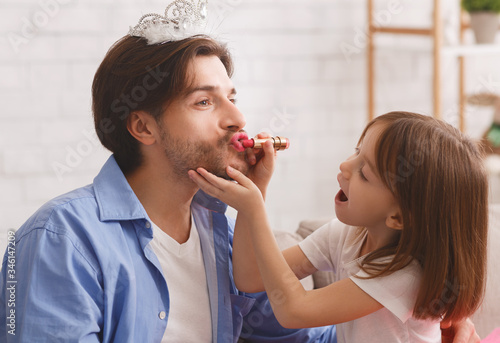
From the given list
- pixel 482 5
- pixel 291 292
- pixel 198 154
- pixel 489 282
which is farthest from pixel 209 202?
pixel 482 5

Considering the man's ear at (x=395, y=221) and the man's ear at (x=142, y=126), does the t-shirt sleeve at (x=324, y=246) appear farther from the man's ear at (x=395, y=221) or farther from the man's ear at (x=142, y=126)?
the man's ear at (x=142, y=126)

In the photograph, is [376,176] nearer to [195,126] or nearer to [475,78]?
[195,126]

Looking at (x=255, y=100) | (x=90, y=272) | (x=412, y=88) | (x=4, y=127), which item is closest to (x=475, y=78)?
(x=412, y=88)

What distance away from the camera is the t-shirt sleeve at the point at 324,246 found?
1486 mm

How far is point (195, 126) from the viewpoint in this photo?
56.8 inches

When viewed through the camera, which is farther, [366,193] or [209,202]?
[209,202]

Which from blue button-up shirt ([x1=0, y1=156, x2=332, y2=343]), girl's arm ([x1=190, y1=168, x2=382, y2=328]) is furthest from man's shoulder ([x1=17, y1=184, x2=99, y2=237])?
girl's arm ([x1=190, y1=168, x2=382, y2=328])

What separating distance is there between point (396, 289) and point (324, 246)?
0.29 m

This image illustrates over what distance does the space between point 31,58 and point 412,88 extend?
1.97 m

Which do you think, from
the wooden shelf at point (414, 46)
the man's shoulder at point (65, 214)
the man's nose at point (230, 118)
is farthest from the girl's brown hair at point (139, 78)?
the wooden shelf at point (414, 46)

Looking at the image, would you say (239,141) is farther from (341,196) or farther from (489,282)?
(489,282)

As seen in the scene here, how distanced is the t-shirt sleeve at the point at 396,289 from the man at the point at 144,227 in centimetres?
27

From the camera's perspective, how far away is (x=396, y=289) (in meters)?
1.24

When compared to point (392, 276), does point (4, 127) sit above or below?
above
